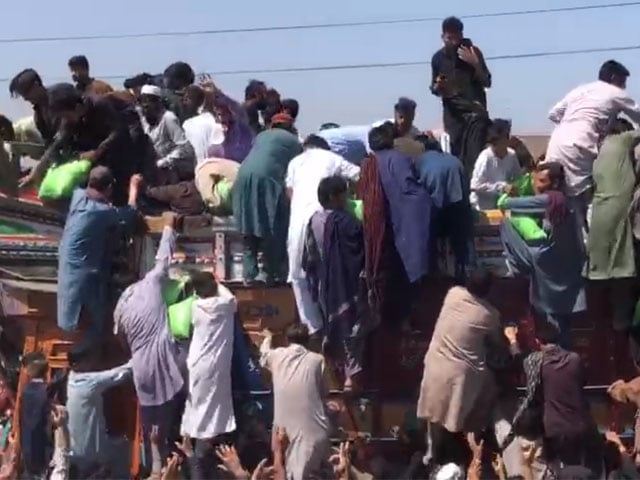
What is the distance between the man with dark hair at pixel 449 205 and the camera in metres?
10.3

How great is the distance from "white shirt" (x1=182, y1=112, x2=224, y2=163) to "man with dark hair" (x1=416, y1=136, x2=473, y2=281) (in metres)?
1.78

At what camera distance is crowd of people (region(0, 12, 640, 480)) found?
32.9 ft

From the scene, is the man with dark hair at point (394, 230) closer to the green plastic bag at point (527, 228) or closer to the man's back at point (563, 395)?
the green plastic bag at point (527, 228)

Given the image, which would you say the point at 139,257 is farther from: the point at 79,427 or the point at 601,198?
the point at 601,198

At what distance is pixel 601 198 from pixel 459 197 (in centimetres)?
101

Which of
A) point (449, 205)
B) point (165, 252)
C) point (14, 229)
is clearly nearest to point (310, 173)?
point (449, 205)

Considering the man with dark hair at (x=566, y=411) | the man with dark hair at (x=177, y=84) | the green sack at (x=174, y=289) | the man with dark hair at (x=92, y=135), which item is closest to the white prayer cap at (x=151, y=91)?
the man with dark hair at (x=177, y=84)

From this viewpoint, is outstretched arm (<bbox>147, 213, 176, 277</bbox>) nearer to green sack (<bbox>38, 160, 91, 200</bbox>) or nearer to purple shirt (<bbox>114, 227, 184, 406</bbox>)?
purple shirt (<bbox>114, 227, 184, 406</bbox>)

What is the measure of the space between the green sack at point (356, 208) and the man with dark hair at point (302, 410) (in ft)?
3.41

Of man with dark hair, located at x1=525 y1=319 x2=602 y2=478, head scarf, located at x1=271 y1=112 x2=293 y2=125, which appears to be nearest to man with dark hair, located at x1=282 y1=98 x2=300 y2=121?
head scarf, located at x1=271 y1=112 x2=293 y2=125

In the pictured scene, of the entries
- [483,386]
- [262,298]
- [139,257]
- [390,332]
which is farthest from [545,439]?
[139,257]

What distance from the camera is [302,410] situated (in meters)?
10.0

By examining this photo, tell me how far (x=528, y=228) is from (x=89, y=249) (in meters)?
3.09

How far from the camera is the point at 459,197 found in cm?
1029
